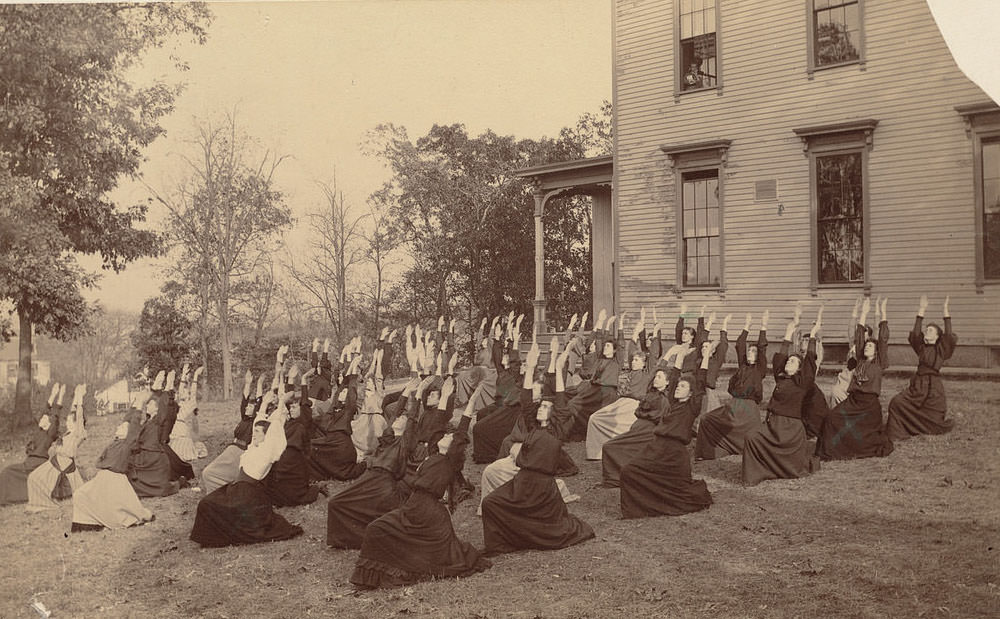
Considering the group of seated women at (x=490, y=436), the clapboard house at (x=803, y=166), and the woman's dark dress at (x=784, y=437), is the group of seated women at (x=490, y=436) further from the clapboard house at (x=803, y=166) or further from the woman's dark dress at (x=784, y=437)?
the clapboard house at (x=803, y=166)

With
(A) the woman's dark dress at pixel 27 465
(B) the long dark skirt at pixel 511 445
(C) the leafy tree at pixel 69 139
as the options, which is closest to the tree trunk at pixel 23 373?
(C) the leafy tree at pixel 69 139

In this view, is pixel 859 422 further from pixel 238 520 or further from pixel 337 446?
pixel 238 520

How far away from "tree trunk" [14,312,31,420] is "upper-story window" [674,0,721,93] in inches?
213

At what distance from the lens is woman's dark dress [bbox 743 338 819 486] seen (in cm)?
550

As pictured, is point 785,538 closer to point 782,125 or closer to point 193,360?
point 782,125

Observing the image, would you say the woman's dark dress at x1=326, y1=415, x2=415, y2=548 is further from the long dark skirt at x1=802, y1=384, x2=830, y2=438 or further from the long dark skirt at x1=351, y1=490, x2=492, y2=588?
the long dark skirt at x1=802, y1=384, x2=830, y2=438

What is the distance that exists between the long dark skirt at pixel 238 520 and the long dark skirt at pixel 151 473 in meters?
0.70

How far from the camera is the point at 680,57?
602cm

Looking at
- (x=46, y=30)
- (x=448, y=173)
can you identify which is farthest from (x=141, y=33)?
(x=448, y=173)

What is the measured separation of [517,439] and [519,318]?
1097 millimetres

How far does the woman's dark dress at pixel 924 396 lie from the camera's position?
463 cm

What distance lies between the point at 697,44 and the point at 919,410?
317 cm

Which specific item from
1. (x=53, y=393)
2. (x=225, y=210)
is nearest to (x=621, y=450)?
(x=225, y=210)

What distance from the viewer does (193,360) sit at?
602cm
